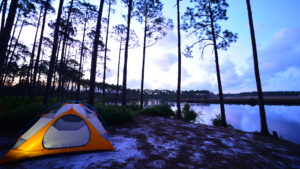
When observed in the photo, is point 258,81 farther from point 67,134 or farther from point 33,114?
point 33,114

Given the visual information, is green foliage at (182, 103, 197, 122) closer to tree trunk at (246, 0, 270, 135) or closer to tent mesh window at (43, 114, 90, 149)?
tree trunk at (246, 0, 270, 135)

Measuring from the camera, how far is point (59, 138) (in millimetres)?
3012

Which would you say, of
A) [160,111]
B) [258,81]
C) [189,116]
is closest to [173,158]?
[258,81]

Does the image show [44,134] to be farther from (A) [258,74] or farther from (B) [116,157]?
(A) [258,74]

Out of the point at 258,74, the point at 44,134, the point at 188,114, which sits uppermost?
the point at 258,74

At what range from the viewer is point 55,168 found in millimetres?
2324

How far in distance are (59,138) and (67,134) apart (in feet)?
0.61

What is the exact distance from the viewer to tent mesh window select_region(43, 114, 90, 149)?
2.91m

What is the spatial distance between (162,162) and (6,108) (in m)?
10.2

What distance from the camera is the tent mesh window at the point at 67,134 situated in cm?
291

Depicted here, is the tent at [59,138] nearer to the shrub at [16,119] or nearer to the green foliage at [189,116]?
the shrub at [16,119]

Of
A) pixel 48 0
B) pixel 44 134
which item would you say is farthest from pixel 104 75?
pixel 44 134

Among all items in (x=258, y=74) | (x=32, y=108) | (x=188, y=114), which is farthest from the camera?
(x=188, y=114)

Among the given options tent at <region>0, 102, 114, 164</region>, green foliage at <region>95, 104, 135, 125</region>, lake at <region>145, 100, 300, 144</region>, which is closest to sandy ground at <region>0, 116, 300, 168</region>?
tent at <region>0, 102, 114, 164</region>
